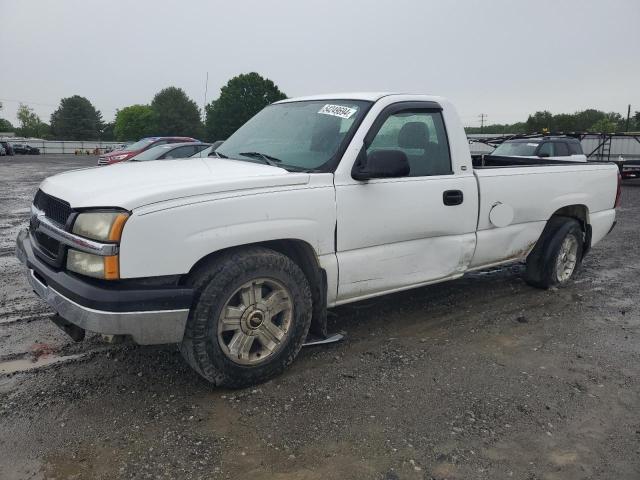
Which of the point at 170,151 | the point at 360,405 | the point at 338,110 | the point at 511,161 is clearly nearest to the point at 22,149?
the point at 170,151

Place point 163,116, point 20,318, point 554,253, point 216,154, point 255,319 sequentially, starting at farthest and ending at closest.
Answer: point 163,116
point 554,253
point 20,318
point 216,154
point 255,319

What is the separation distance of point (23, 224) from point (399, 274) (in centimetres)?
793

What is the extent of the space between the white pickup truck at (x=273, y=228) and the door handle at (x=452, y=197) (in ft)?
0.04

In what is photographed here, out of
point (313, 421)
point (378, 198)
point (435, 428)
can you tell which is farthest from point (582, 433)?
point (378, 198)

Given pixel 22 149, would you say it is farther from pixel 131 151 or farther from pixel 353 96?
pixel 353 96

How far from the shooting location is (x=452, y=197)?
4.32m

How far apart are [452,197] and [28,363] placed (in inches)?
134

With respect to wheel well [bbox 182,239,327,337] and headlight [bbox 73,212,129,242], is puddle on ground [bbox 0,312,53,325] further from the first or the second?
wheel well [bbox 182,239,327,337]

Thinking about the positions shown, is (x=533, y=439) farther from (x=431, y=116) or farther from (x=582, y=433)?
(x=431, y=116)

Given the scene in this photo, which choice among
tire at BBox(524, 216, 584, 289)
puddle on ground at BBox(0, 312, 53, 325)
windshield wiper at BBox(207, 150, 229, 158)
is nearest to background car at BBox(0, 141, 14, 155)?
puddle on ground at BBox(0, 312, 53, 325)

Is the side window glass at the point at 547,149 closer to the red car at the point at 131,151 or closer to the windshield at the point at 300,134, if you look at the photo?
the windshield at the point at 300,134

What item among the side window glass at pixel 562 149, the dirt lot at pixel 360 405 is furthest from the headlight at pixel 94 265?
the side window glass at pixel 562 149

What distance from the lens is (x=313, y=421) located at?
3105mm

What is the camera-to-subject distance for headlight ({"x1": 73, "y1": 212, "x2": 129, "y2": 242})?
9.38 ft
